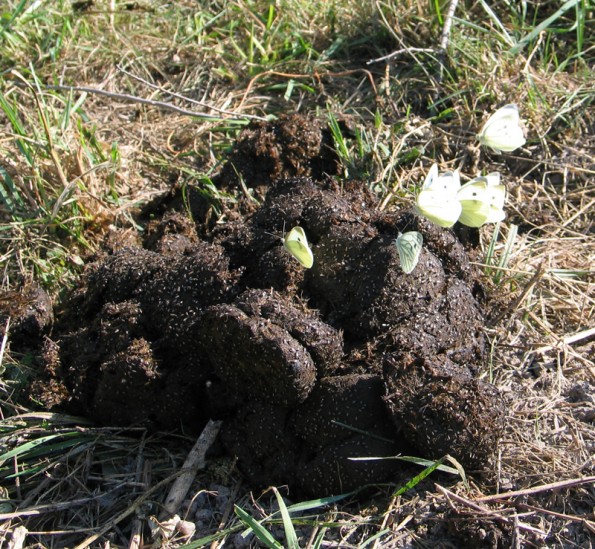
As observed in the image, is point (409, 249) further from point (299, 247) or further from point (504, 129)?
point (504, 129)

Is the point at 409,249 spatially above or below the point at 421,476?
above

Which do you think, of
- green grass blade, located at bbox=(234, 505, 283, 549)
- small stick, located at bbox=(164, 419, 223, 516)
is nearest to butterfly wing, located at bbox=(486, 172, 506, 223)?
small stick, located at bbox=(164, 419, 223, 516)

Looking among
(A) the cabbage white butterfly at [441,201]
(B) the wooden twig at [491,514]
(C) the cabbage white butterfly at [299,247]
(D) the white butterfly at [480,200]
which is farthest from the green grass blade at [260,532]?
(D) the white butterfly at [480,200]

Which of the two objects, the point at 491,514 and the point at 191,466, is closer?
the point at 491,514

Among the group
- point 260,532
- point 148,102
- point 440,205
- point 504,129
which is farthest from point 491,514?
point 148,102

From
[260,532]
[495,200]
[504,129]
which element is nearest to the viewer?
[260,532]

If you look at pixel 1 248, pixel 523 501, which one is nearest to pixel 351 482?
pixel 523 501

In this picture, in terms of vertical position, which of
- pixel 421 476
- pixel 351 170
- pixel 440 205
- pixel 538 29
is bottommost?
pixel 421 476
